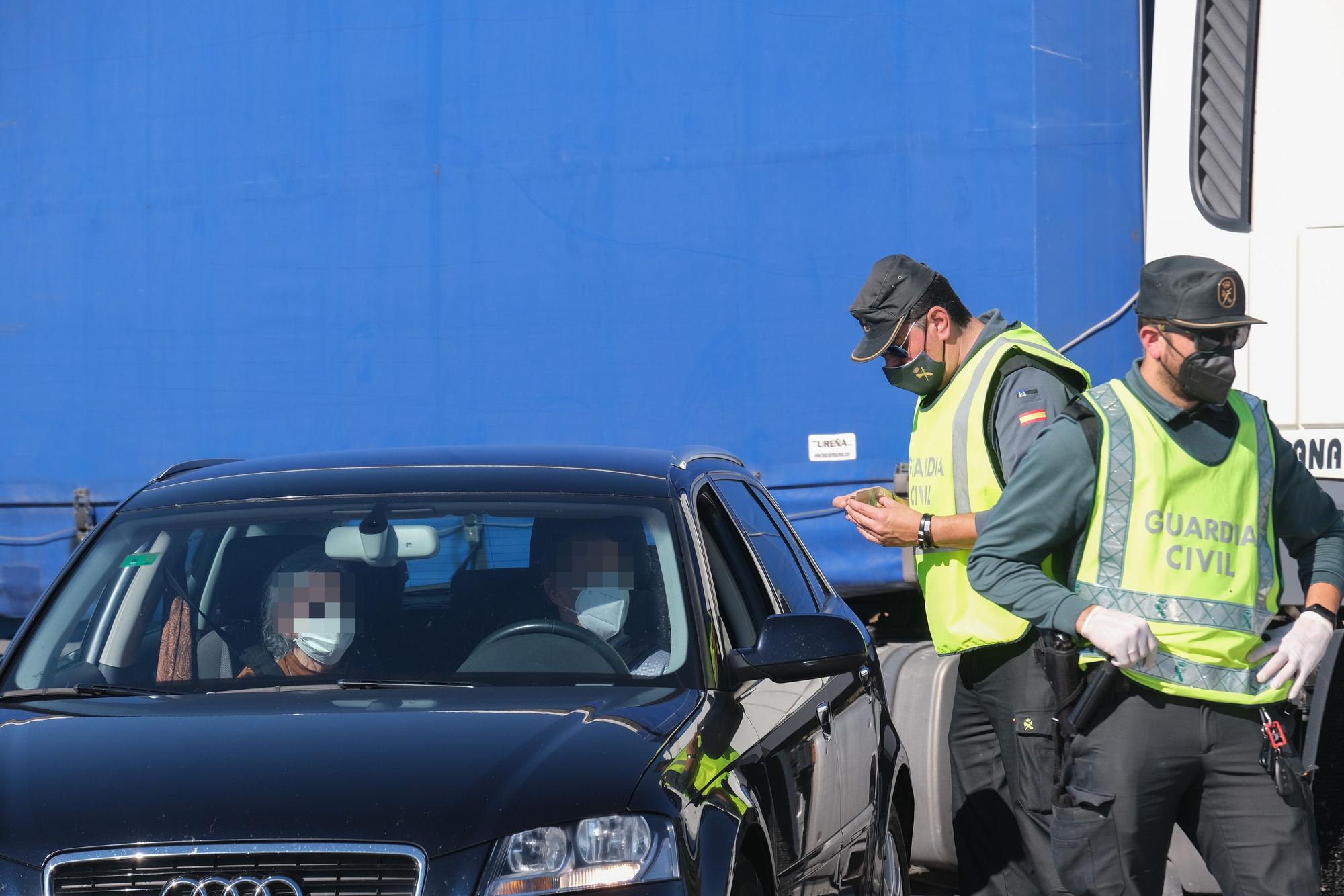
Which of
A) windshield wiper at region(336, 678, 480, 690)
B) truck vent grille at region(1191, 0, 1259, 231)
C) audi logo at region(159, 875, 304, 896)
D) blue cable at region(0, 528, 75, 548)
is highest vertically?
truck vent grille at region(1191, 0, 1259, 231)

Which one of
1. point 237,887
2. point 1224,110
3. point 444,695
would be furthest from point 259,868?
point 1224,110

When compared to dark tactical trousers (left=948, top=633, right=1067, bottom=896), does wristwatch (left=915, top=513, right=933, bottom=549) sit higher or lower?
higher

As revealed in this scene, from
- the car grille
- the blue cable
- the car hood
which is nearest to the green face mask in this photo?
the car hood

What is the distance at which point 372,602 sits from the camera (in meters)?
3.76

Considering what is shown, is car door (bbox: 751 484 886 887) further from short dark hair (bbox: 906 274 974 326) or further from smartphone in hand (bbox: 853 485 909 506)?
short dark hair (bbox: 906 274 974 326)

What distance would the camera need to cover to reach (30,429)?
7832mm

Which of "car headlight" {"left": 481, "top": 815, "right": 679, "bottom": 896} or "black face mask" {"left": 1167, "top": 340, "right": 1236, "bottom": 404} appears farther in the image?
"black face mask" {"left": 1167, "top": 340, "right": 1236, "bottom": 404}

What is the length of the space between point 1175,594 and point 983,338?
1245mm

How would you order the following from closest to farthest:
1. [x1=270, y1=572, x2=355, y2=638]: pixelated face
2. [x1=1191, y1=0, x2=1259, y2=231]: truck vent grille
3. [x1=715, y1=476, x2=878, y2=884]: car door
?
1. [x1=270, y1=572, x2=355, y2=638]: pixelated face
2. [x1=715, y1=476, x2=878, y2=884]: car door
3. [x1=1191, y1=0, x2=1259, y2=231]: truck vent grille

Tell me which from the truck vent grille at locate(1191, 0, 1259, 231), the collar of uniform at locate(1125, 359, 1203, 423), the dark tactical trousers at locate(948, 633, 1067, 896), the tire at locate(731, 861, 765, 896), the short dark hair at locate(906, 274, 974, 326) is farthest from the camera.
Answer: the truck vent grille at locate(1191, 0, 1259, 231)

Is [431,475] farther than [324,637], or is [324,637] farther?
[431,475]

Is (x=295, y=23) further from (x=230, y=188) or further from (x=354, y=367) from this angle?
(x=354, y=367)

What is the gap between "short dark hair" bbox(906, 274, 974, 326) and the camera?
4684mm

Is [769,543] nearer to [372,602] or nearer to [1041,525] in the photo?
[1041,525]
